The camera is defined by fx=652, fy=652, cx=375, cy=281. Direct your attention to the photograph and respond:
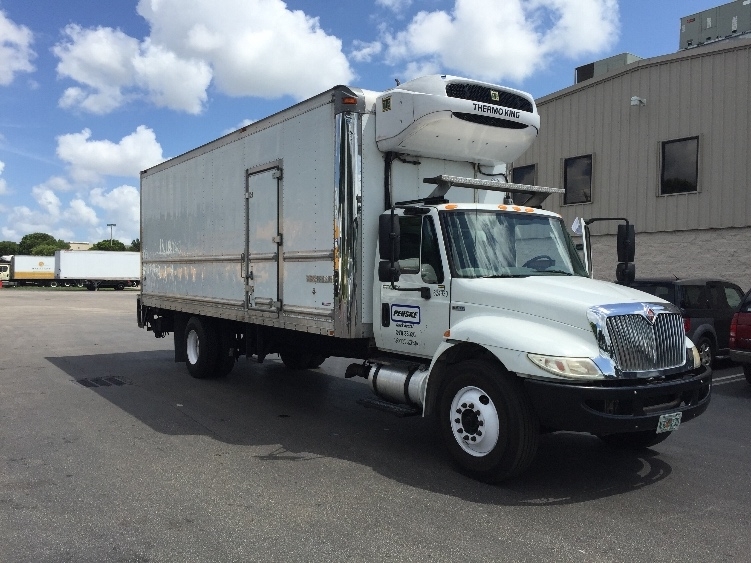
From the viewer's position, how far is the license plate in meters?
5.06

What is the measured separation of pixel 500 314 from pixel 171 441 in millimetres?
3560

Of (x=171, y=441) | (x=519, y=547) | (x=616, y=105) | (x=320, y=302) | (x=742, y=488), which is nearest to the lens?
(x=519, y=547)

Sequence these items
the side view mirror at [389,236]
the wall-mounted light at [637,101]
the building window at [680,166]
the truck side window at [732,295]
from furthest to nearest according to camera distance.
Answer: the wall-mounted light at [637,101] → the building window at [680,166] → the truck side window at [732,295] → the side view mirror at [389,236]

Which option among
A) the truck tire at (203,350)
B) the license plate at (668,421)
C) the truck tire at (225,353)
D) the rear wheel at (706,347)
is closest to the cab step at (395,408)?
the license plate at (668,421)

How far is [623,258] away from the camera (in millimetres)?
6918

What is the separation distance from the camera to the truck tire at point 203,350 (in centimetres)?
1019

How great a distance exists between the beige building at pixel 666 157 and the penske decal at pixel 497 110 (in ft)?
26.9

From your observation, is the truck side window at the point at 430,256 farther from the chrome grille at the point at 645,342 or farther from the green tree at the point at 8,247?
the green tree at the point at 8,247

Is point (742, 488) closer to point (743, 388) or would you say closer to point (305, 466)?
point (305, 466)

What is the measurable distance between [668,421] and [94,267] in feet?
191

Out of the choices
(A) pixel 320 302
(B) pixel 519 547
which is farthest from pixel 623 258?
(B) pixel 519 547

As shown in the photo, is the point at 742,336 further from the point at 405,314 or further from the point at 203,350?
the point at 203,350

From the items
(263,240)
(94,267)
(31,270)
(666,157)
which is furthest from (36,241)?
(263,240)

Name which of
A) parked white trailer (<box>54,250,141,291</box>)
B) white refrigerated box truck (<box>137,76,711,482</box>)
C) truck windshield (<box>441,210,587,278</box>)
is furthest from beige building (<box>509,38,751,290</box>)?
parked white trailer (<box>54,250,141,291</box>)
